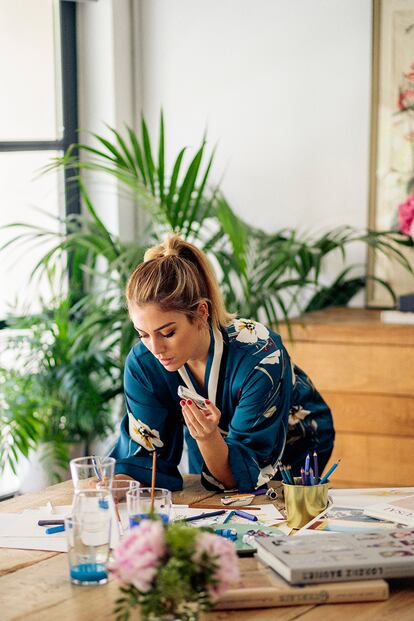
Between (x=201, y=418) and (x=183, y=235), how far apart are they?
1.79 metres

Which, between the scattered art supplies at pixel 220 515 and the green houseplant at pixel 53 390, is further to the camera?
the green houseplant at pixel 53 390

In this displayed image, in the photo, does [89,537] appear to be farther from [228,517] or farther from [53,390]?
[53,390]

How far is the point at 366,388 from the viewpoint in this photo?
384 centimetres

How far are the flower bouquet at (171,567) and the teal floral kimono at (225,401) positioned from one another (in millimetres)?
1017

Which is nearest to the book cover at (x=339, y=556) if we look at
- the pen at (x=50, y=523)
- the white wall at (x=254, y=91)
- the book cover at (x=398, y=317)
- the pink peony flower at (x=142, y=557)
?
the pink peony flower at (x=142, y=557)

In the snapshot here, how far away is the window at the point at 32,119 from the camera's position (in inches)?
175

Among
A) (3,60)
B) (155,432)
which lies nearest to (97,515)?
(155,432)

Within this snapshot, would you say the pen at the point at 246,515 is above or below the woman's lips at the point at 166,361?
below

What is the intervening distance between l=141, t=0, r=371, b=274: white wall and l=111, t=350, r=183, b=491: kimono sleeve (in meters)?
1.93

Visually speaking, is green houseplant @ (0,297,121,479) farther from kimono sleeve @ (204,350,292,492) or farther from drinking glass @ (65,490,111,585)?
drinking glass @ (65,490,111,585)

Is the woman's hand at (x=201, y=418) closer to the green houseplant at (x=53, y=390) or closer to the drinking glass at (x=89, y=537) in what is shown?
the drinking glass at (x=89, y=537)

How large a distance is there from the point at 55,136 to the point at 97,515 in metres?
3.09

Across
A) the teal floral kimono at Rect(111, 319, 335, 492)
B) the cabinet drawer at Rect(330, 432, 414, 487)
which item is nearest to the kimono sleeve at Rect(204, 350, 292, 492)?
the teal floral kimono at Rect(111, 319, 335, 492)

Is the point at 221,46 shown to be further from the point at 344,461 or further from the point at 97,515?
the point at 97,515
